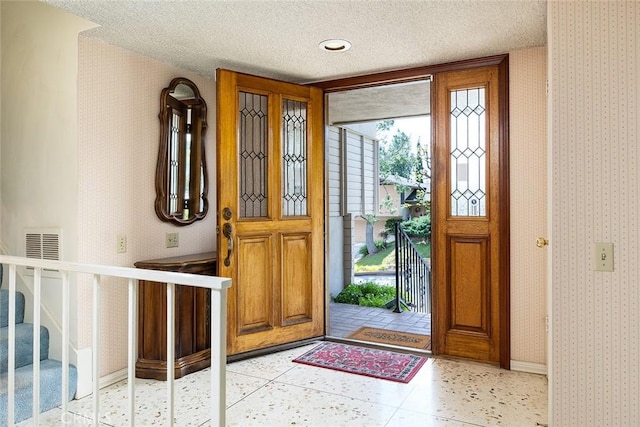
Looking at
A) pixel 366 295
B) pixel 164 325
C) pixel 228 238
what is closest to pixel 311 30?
pixel 228 238

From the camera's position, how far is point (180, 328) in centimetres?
310

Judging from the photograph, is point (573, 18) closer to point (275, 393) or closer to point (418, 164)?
point (275, 393)

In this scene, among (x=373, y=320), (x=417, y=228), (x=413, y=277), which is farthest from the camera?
(x=417, y=228)

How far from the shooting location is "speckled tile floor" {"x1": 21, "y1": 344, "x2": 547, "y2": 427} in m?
2.46

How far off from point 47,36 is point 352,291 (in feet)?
15.2

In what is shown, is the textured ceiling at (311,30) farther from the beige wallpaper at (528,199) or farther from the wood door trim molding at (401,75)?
the beige wallpaper at (528,199)

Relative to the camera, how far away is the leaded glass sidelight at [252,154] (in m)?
3.52

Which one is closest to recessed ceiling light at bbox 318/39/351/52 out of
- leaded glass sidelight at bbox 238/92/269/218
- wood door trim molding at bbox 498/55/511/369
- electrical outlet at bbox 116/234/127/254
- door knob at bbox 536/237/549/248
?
leaded glass sidelight at bbox 238/92/269/218

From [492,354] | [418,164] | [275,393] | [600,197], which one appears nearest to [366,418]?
[275,393]

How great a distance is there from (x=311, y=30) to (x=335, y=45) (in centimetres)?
30

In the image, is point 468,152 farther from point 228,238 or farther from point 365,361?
point 228,238

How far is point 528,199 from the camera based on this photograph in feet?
10.3

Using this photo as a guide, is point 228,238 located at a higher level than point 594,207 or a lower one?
lower

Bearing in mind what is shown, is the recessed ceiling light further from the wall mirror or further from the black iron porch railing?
the black iron porch railing
